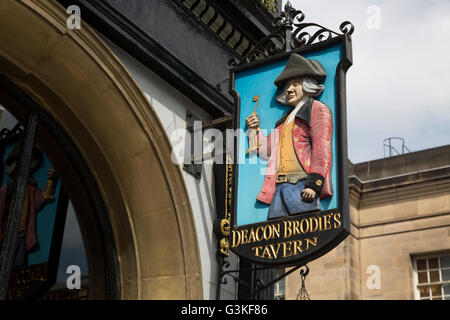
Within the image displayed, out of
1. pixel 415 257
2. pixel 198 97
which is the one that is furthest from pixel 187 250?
pixel 415 257

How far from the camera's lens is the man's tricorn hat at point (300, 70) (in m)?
6.99

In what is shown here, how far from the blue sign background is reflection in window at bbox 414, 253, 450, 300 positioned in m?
14.4

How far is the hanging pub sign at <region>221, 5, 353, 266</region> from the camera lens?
6.34m

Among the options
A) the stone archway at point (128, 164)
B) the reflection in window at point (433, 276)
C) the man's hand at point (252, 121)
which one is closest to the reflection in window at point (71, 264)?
the stone archway at point (128, 164)

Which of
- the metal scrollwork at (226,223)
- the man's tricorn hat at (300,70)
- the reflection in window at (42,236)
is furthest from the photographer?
the reflection in window at (42,236)

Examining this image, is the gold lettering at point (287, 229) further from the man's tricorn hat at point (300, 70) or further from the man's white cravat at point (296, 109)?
the man's tricorn hat at point (300, 70)

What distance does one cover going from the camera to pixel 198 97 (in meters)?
8.23

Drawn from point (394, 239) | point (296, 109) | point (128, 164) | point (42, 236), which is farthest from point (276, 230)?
point (394, 239)

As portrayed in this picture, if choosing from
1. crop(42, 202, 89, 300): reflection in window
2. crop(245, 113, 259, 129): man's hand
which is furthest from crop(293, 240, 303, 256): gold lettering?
crop(42, 202, 89, 300): reflection in window

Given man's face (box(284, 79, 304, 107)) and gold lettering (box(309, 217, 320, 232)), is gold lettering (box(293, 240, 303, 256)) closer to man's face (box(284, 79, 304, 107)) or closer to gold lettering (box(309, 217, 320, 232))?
gold lettering (box(309, 217, 320, 232))

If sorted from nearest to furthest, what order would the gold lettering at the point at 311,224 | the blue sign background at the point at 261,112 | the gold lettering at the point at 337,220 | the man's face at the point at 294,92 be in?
the gold lettering at the point at 337,220, the gold lettering at the point at 311,224, the blue sign background at the point at 261,112, the man's face at the point at 294,92

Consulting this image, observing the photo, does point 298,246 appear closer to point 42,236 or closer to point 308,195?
point 308,195

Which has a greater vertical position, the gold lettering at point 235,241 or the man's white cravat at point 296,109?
the man's white cravat at point 296,109
